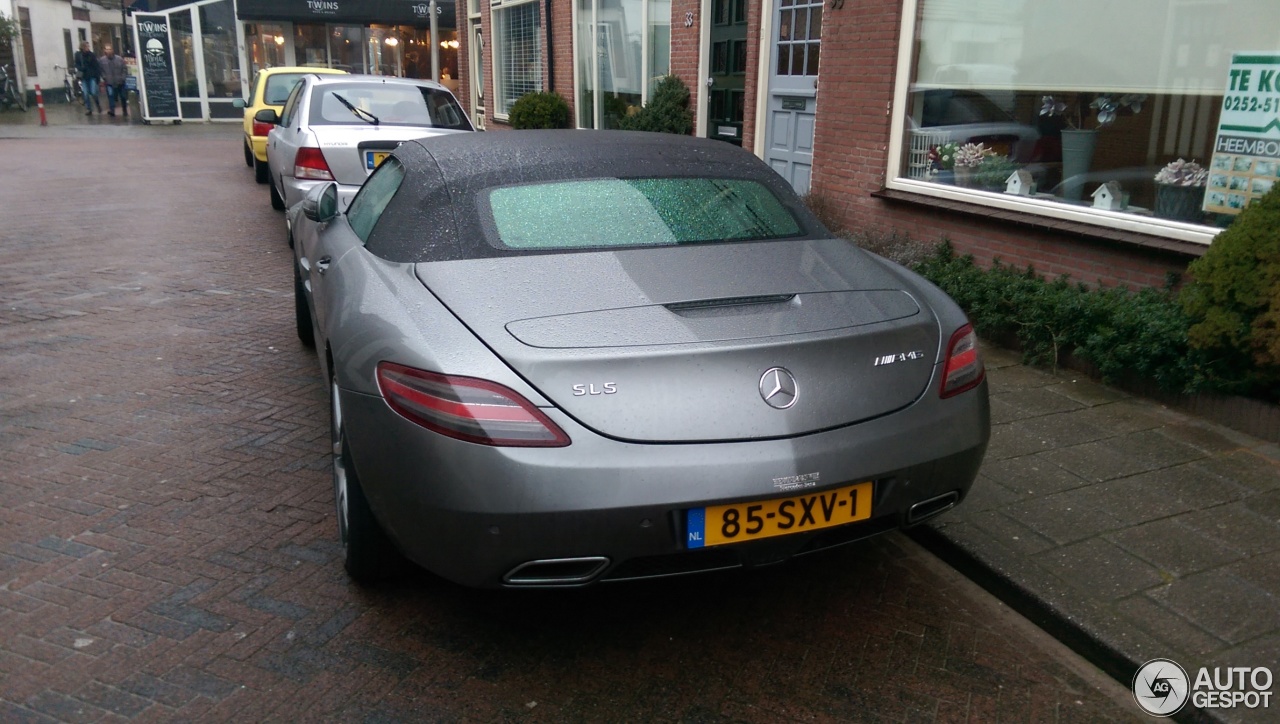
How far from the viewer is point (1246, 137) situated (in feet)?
16.5

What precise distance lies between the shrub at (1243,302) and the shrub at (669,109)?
6.56 meters

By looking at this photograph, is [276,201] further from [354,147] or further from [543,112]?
[354,147]

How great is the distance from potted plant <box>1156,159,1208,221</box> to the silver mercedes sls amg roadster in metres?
2.85

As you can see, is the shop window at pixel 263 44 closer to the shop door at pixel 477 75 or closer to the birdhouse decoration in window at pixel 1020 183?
the shop door at pixel 477 75

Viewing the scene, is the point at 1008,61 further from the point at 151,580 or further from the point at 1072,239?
the point at 151,580

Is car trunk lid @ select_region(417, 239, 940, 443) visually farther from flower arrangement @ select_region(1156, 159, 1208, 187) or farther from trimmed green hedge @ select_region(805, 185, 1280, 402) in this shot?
flower arrangement @ select_region(1156, 159, 1208, 187)

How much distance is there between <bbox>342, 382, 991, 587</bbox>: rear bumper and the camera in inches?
96.8

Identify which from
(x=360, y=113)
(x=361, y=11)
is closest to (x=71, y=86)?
(x=361, y=11)

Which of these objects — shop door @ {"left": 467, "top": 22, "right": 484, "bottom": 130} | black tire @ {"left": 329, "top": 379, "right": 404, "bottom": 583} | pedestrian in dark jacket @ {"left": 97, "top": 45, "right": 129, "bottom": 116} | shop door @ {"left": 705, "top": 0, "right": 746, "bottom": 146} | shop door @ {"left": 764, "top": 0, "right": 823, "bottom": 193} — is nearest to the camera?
black tire @ {"left": 329, "top": 379, "right": 404, "bottom": 583}

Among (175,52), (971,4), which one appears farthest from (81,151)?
(971,4)

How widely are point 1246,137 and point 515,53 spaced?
1342 centimetres

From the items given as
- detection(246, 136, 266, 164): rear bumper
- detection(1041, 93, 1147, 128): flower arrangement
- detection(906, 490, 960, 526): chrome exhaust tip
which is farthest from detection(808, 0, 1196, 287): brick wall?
detection(246, 136, 266, 164): rear bumper

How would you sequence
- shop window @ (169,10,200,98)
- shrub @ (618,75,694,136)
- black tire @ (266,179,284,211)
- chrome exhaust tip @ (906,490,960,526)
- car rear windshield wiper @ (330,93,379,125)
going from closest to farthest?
1. chrome exhaust tip @ (906,490,960,526)
2. car rear windshield wiper @ (330,93,379,125)
3. shrub @ (618,75,694,136)
4. black tire @ (266,179,284,211)
5. shop window @ (169,10,200,98)

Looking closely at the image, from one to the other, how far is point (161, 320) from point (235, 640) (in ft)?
14.5
